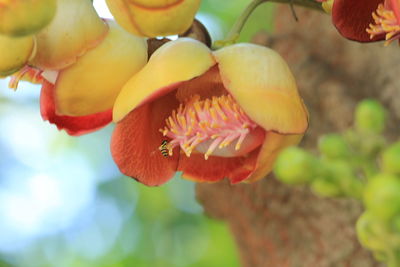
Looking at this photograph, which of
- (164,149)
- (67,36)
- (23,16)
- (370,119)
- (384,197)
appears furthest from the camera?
(164,149)

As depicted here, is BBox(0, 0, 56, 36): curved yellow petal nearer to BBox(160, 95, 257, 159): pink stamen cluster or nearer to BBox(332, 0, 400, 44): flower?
BBox(160, 95, 257, 159): pink stamen cluster

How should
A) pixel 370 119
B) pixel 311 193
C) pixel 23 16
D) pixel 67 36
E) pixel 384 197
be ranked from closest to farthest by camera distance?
pixel 384 197
pixel 370 119
pixel 23 16
pixel 67 36
pixel 311 193

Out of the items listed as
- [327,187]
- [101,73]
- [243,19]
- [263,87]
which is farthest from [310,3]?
[327,187]

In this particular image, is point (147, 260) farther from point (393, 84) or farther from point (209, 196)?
point (393, 84)

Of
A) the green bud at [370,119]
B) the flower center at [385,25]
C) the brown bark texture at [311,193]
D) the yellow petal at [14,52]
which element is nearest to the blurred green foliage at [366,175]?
the green bud at [370,119]

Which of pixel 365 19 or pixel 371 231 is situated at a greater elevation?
pixel 371 231

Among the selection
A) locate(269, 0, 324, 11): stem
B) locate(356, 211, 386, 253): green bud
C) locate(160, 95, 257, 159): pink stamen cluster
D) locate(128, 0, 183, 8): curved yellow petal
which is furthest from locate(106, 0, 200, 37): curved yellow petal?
locate(356, 211, 386, 253): green bud

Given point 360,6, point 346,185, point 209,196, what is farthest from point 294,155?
point 209,196

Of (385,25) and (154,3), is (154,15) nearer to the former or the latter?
(154,3)
